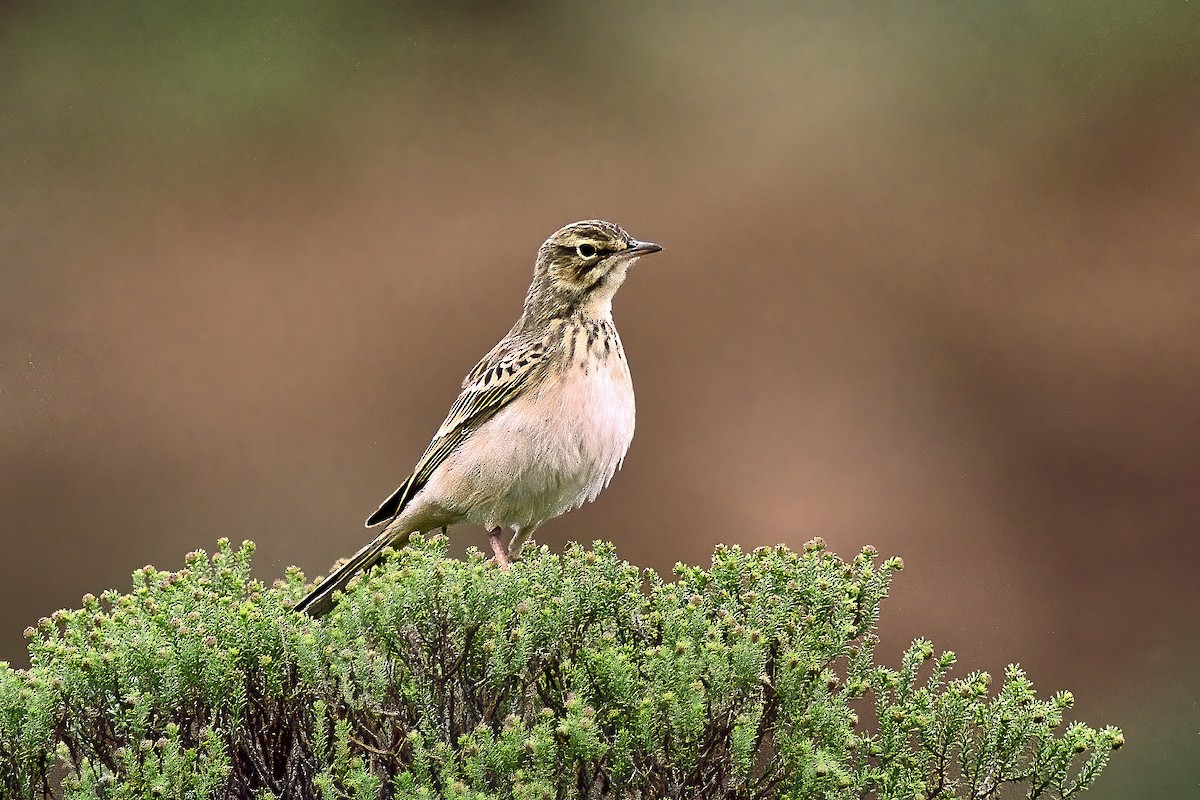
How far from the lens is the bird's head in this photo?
5.30m

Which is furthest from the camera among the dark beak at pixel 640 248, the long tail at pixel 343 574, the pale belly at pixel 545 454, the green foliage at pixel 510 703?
the dark beak at pixel 640 248

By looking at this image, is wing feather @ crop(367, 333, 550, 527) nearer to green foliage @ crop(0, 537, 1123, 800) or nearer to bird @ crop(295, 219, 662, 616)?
bird @ crop(295, 219, 662, 616)

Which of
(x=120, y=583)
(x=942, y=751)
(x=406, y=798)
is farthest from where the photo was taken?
(x=120, y=583)

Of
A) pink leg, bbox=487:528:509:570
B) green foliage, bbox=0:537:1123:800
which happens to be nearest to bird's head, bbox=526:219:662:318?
pink leg, bbox=487:528:509:570

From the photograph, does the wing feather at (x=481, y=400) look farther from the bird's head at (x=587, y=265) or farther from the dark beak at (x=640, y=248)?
the dark beak at (x=640, y=248)

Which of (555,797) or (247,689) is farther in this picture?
(247,689)

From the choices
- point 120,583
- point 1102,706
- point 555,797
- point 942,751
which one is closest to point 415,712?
point 555,797

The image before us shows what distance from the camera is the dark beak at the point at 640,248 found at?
5207 millimetres

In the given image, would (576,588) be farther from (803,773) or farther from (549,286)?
(549,286)

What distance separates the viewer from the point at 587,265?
5.36m

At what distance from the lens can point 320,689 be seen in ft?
11.6

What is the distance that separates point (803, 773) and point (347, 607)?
129 centimetres

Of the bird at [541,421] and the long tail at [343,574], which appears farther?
the bird at [541,421]

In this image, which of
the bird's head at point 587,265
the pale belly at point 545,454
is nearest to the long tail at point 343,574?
the pale belly at point 545,454
